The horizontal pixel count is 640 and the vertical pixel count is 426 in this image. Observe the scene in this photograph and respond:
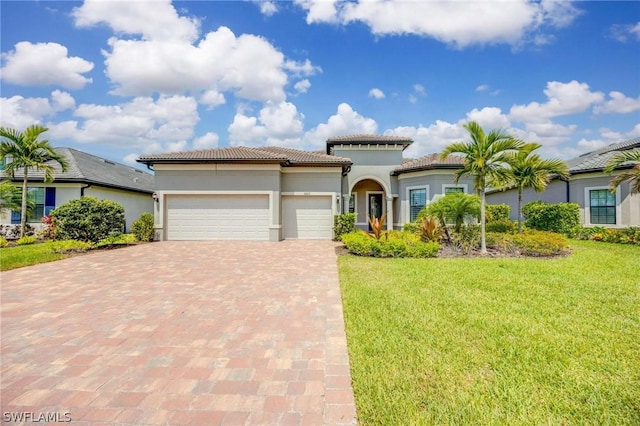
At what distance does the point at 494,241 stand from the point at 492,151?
12.0 feet

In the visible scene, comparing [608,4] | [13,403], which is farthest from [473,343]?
[608,4]

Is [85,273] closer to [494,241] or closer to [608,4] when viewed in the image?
[494,241]

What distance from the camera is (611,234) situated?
13648mm

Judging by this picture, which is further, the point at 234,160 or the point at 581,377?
the point at 234,160

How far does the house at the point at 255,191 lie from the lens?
15156 mm

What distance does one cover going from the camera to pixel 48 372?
10.3 ft

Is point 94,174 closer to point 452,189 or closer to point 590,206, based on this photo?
point 452,189

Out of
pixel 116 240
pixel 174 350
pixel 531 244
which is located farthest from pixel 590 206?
pixel 116 240

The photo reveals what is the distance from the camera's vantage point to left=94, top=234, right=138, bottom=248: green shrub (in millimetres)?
12681

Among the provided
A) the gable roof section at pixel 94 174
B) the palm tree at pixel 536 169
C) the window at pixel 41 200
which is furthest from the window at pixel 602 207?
the window at pixel 41 200

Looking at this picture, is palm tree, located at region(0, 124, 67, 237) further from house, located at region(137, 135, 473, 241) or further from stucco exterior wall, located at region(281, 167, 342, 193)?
stucco exterior wall, located at region(281, 167, 342, 193)

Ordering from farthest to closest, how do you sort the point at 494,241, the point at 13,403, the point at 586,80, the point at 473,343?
the point at 586,80, the point at 494,241, the point at 473,343, the point at 13,403

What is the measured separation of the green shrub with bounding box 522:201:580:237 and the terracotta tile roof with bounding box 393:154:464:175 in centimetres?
486

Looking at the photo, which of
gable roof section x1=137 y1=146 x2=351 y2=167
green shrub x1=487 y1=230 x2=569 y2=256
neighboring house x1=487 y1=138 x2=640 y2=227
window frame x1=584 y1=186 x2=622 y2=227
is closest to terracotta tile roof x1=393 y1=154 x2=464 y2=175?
gable roof section x1=137 y1=146 x2=351 y2=167
